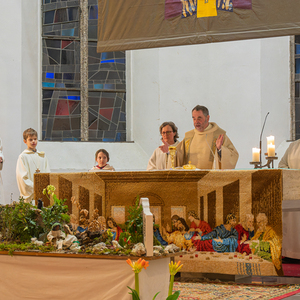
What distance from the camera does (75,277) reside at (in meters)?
3.56

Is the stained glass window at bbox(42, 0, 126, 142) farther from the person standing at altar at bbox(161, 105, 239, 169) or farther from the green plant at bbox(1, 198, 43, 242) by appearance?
the green plant at bbox(1, 198, 43, 242)

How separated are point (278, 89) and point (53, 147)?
→ 463cm

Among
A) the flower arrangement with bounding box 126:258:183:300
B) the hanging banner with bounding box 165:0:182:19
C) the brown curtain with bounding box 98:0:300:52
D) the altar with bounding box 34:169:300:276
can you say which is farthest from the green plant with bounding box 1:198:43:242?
the hanging banner with bounding box 165:0:182:19

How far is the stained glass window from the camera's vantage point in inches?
412

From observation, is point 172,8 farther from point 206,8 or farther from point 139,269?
point 139,269

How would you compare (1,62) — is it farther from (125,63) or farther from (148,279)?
(148,279)

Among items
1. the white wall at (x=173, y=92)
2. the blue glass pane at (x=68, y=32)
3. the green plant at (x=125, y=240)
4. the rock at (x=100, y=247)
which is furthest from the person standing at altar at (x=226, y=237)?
the blue glass pane at (x=68, y=32)

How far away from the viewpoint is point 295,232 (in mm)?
5238

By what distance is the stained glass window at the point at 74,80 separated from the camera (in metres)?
10.5

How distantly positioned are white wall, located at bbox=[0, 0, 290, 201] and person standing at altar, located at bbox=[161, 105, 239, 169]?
11.6ft

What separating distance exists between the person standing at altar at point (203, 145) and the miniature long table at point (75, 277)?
229 cm

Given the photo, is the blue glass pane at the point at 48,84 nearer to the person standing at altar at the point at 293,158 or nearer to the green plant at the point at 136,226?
the person standing at altar at the point at 293,158

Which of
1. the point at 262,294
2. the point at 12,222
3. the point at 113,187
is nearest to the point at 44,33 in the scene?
the point at 113,187

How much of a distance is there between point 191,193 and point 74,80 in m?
6.45
